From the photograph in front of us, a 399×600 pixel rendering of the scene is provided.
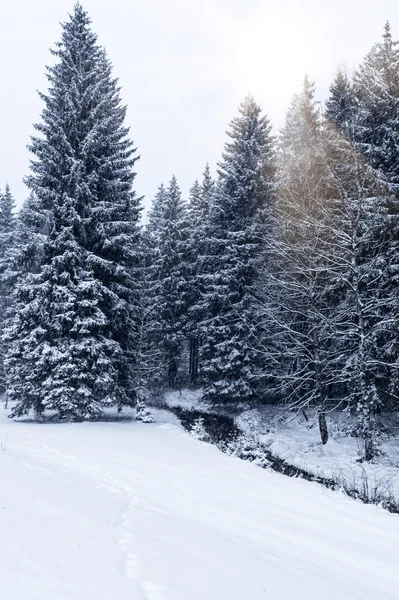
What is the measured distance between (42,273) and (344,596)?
55.6ft

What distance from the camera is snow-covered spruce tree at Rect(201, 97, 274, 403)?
23453 mm

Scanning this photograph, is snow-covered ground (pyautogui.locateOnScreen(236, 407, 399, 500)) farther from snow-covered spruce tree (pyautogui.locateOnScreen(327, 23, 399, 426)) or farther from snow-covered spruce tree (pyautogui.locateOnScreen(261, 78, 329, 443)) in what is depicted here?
snow-covered spruce tree (pyautogui.locateOnScreen(327, 23, 399, 426))

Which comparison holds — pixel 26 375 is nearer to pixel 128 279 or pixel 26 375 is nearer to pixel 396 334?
pixel 128 279

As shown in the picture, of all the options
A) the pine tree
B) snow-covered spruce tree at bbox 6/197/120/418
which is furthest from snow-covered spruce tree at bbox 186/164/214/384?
the pine tree

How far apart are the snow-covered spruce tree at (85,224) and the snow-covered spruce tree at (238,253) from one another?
536cm

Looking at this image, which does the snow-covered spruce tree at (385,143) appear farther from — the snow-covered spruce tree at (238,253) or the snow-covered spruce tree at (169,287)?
the snow-covered spruce tree at (169,287)

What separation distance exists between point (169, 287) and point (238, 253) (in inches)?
400

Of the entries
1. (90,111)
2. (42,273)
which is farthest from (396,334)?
(90,111)

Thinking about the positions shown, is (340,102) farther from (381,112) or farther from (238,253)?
(238,253)

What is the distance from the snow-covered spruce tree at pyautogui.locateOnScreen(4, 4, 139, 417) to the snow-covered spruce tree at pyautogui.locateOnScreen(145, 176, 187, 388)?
1138cm

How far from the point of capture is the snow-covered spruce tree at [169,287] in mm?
33094

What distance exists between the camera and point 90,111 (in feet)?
Answer: 65.6

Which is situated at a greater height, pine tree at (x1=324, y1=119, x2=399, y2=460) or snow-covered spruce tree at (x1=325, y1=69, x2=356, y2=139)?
snow-covered spruce tree at (x1=325, y1=69, x2=356, y2=139)

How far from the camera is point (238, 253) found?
24.4m
